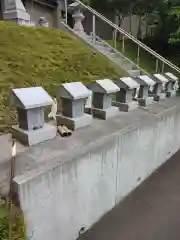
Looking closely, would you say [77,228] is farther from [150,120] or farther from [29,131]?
[150,120]

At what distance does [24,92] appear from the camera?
2.20m

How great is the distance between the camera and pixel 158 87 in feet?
14.9

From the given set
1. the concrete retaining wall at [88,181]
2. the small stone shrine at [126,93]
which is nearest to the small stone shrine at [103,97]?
the small stone shrine at [126,93]

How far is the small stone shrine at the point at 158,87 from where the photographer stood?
14.4 ft

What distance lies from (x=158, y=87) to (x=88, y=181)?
3.01 m

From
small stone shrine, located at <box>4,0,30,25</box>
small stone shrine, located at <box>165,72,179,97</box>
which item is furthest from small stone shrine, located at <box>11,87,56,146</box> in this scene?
small stone shrine, located at <box>4,0,30,25</box>

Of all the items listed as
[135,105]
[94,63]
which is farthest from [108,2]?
[135,105]

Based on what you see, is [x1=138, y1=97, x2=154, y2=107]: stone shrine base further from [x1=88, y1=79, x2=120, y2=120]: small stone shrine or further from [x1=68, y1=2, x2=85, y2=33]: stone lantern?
[x1=68, y1=2, x2=85, y2=33]: stone lantern

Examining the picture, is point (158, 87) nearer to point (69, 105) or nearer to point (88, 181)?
point (69, 105)

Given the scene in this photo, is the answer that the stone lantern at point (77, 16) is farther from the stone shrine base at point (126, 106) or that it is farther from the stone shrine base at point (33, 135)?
the stone shrine base at point (33, 135)

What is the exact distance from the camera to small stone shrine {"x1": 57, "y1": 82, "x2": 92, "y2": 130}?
8.36ft

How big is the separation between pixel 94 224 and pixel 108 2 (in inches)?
439

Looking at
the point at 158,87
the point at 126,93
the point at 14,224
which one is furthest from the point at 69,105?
the point at 158,87

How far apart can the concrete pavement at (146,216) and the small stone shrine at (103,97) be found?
1200 millimetres
